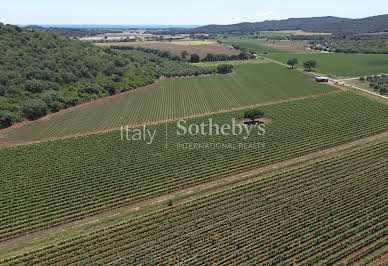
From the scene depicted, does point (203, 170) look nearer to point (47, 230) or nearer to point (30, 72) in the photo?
point (47, 230)

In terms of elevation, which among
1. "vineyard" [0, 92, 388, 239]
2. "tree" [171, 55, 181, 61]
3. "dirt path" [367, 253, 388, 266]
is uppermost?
"tree" [171, 55, 181, 61]

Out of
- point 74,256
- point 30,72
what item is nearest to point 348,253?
point 74,256

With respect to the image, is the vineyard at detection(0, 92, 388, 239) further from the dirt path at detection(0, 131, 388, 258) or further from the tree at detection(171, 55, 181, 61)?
the tree at detection(171, 55, 181, 61)

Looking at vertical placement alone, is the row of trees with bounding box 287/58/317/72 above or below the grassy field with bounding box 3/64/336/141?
above

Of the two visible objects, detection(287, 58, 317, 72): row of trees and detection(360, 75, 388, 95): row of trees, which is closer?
detection(360, 75, 388, 95): row of trees

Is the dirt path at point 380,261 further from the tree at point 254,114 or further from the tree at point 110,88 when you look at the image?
the tree at point 110,88

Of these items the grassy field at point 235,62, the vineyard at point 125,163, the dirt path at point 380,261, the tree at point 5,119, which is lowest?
the dirt path at point 380,261

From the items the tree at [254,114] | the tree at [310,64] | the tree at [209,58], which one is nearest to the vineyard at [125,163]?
the tree at [254,114]

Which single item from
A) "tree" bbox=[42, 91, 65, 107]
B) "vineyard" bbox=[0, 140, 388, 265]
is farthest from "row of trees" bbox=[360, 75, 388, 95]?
"tree" bbox=[42, 91, 65, 107]
